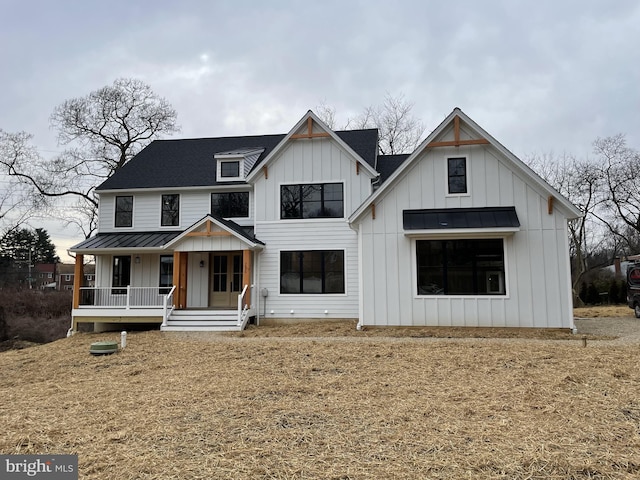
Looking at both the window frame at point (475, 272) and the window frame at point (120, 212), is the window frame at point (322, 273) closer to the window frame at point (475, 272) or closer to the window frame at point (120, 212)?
the window frame at point (475, 272)

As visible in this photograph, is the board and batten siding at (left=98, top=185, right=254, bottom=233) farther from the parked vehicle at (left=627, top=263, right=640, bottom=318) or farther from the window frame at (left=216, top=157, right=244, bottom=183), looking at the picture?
the parked vehicle at (left=627, top=263, right=640, bottom=318)

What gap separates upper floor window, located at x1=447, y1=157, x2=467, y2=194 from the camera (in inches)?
522

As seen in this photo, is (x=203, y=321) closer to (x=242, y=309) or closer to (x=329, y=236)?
(x=242, y=309)

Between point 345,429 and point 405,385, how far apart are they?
6.75ft

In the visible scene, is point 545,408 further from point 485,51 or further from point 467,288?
point 485,51

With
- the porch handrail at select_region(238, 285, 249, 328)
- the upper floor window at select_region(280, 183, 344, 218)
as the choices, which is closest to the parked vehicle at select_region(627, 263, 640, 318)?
the upper floor window at select_region(280, 183, 344, 218)

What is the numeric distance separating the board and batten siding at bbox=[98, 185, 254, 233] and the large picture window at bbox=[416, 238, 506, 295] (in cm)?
794

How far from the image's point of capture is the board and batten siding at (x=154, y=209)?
18000 mm

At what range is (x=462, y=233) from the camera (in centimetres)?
1236

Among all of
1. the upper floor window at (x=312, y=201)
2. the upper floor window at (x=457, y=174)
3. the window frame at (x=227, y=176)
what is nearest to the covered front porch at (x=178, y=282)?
the upper floor window at (x=312, y=201)

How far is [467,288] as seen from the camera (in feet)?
41.4

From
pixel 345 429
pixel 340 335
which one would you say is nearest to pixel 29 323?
pixel 340 335

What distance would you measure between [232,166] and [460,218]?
10030 millimetres

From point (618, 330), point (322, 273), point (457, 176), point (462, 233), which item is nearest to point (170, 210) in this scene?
point (322, 273)
